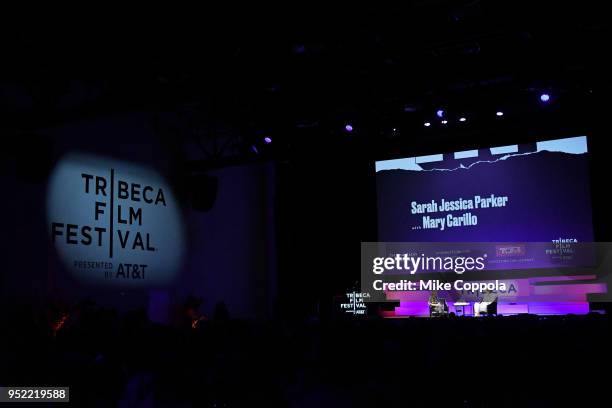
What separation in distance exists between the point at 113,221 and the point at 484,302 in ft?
23.7

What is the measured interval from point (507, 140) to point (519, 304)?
3.24 m

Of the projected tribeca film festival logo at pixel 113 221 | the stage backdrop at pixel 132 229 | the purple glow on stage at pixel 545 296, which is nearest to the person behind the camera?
the stage backdrop at pixel 132 229

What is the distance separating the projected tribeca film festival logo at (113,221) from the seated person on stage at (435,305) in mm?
5237

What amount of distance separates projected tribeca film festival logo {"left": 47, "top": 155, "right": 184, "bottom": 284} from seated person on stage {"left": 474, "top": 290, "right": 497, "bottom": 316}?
6.08 meters

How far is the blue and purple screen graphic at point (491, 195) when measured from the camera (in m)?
11.6

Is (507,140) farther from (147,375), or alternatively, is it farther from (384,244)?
(147,375)

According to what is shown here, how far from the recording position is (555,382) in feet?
9.17

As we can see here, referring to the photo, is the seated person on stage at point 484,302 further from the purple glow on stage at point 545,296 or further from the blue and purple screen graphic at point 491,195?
the blue and purple screen graphic at point 491,195

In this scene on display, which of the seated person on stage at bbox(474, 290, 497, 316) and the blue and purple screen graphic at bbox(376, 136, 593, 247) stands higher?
the blue and purple screen graphic at bbox(376, 136, 593, 247)

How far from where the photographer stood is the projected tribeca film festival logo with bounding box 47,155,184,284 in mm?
10391

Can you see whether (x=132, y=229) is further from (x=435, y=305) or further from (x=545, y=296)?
(x=545, y=296)

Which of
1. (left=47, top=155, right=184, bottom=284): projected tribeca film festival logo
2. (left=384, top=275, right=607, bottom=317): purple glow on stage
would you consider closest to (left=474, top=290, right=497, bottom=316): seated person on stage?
(left=384, top=275, right=607, bottom=317): purple glow on stage

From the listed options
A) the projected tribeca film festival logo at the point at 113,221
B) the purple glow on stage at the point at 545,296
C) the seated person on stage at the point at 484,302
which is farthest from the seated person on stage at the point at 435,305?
the projected tribeca film festival logo at the point at 113,221

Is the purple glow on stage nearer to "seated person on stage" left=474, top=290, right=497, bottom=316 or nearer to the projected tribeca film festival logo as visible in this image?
"seated person on stage" left=474, top=290, right=497, bottom=316
